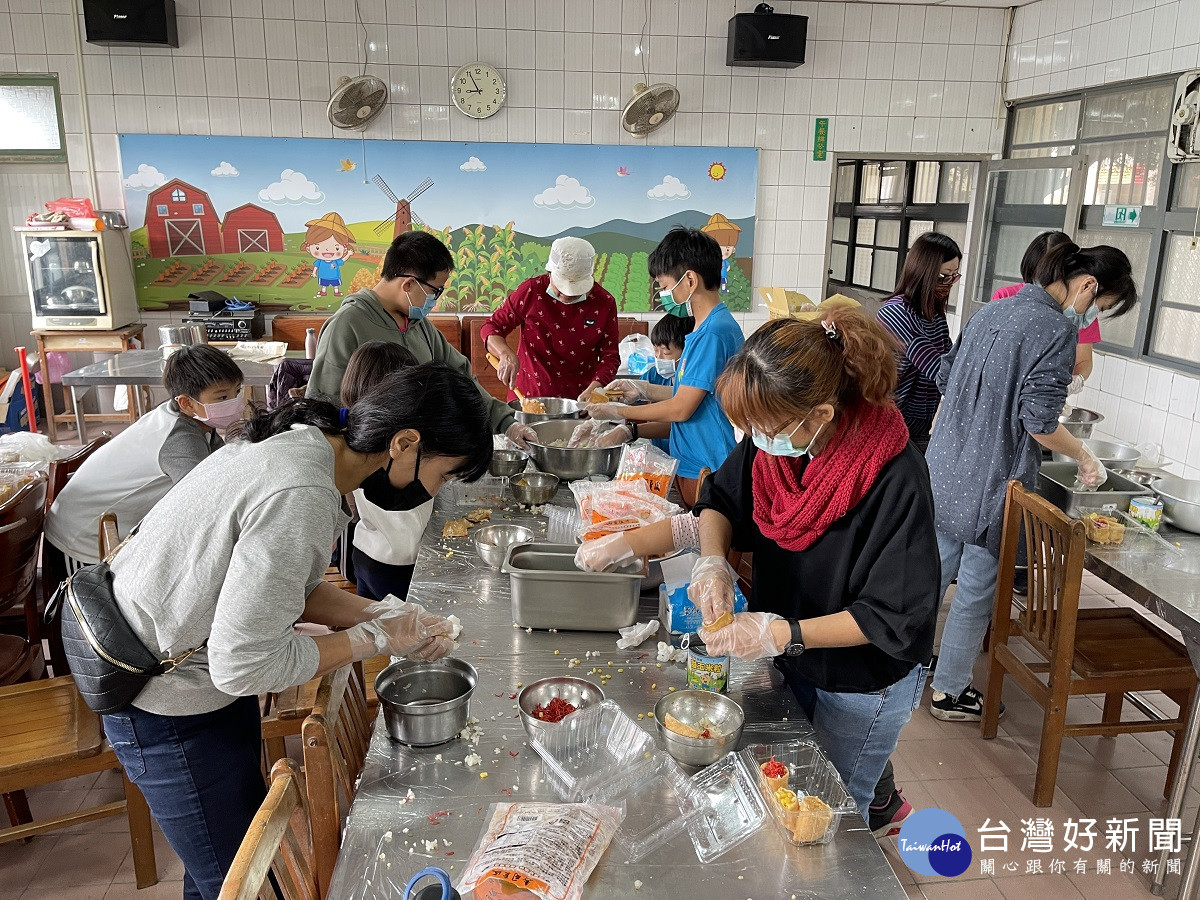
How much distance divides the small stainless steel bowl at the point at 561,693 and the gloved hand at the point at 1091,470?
2100 millimetres

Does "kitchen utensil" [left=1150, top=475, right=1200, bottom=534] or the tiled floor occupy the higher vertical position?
"kitchen utensil" [left=1150, top=475, right=1200, bottom=534]

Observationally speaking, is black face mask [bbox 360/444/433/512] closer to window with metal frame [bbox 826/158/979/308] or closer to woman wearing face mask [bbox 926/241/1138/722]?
woman wearing face mask [bbox 926/241/1138/722]

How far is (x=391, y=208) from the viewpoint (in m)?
Answer: 6.52

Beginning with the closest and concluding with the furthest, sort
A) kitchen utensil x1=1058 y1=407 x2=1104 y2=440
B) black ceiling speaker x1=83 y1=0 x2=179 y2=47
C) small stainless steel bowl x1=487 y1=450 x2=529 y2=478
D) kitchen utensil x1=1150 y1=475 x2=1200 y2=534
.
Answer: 1. kitchen utensil x1=1150 y1=475 x2=1200 y2=534
2. small stainless steel bowl x1=487 y1=450 x2=529 y2=478
3. kitchen utensil x1=1058 y1=407 x2=1104 y2=440
4. black ceiling speaker x1=83 y1=0 x2=179 y2=47

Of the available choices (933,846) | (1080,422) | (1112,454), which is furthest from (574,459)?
(1080,422)

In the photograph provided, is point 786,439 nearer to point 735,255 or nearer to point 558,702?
point 558,702

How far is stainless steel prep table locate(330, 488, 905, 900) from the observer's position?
1288 mm

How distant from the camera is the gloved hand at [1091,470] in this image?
2.90 m

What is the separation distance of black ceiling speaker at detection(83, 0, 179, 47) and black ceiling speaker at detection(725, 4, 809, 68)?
162 inches

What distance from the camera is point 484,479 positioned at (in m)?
3.16

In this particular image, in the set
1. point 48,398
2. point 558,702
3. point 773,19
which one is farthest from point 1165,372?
point 48,398

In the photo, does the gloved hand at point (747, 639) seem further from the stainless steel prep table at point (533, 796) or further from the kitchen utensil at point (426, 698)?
the kitchen utensil at point (426, 698)

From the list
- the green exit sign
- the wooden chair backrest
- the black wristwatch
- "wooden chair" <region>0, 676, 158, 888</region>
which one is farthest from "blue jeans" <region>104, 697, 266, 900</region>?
the green exit sign

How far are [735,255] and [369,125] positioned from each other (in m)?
3.06
